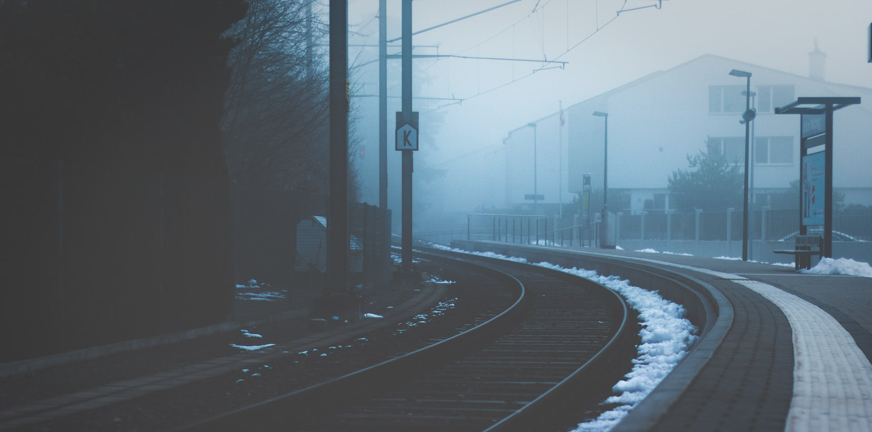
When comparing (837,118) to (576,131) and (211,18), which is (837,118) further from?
(211,18)

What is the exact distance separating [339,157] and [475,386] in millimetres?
5405

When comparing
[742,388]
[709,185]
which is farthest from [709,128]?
[742,388]

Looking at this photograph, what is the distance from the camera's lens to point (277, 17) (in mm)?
16422

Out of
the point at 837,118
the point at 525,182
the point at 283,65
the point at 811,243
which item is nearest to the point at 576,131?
the point at 525,182

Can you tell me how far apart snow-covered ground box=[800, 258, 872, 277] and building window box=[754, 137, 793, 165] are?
44.2 m

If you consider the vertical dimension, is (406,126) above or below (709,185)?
above

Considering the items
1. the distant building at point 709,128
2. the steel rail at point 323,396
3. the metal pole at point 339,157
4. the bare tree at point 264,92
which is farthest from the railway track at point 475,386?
the distant building at point 709,128

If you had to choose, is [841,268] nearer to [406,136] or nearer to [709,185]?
[406,136]

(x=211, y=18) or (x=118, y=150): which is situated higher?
(x=211, y=18)

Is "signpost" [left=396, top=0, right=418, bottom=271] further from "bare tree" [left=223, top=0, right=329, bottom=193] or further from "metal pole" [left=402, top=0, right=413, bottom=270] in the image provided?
"bare tree" [left=223, top=0, right=329, bottom=193]

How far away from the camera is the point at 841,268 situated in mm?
18984

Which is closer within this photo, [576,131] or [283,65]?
[283,65]

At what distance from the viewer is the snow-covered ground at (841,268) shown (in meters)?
18.8

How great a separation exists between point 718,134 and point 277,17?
50874 mm
